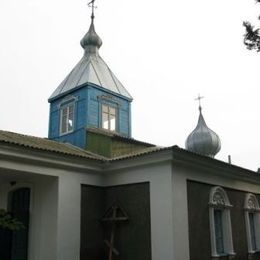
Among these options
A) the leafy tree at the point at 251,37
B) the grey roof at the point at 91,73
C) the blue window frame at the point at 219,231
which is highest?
the grey roof at the point at 91,73

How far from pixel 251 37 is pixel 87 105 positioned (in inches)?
314

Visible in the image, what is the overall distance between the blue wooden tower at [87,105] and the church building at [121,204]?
1.60 meters

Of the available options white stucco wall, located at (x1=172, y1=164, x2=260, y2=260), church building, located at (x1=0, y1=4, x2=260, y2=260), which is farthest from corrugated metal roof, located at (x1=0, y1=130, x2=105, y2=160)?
white stucco wall, located at (x1=172, y1=164, x2=260, y2=260)

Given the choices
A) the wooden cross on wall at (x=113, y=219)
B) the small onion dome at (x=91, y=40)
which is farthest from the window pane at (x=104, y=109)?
the wooden cross on wall at (x=113, y=219)

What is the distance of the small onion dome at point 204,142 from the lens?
75.8ft

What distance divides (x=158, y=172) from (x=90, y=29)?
10434 millimetres

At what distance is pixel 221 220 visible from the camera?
13.5m

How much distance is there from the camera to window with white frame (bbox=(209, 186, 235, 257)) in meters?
12.8

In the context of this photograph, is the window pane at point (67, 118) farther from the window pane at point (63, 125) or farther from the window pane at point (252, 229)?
the window pane at point (252, 229)

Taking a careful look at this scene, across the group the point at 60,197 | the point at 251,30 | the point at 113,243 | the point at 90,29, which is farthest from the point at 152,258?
the point at 90,29

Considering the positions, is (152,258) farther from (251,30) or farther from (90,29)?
(90,29)

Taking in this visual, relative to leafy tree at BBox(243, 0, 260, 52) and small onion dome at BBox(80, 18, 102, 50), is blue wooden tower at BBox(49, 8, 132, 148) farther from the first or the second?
leafy tree at BBox(243, 0, 260, 52)

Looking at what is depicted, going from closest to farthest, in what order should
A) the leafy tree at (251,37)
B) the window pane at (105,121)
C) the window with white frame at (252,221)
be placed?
the leafy tree at (251,37)
the window with white frame at (252,221)
the window pane at (105,121)

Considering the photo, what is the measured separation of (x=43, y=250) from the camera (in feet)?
38.3
